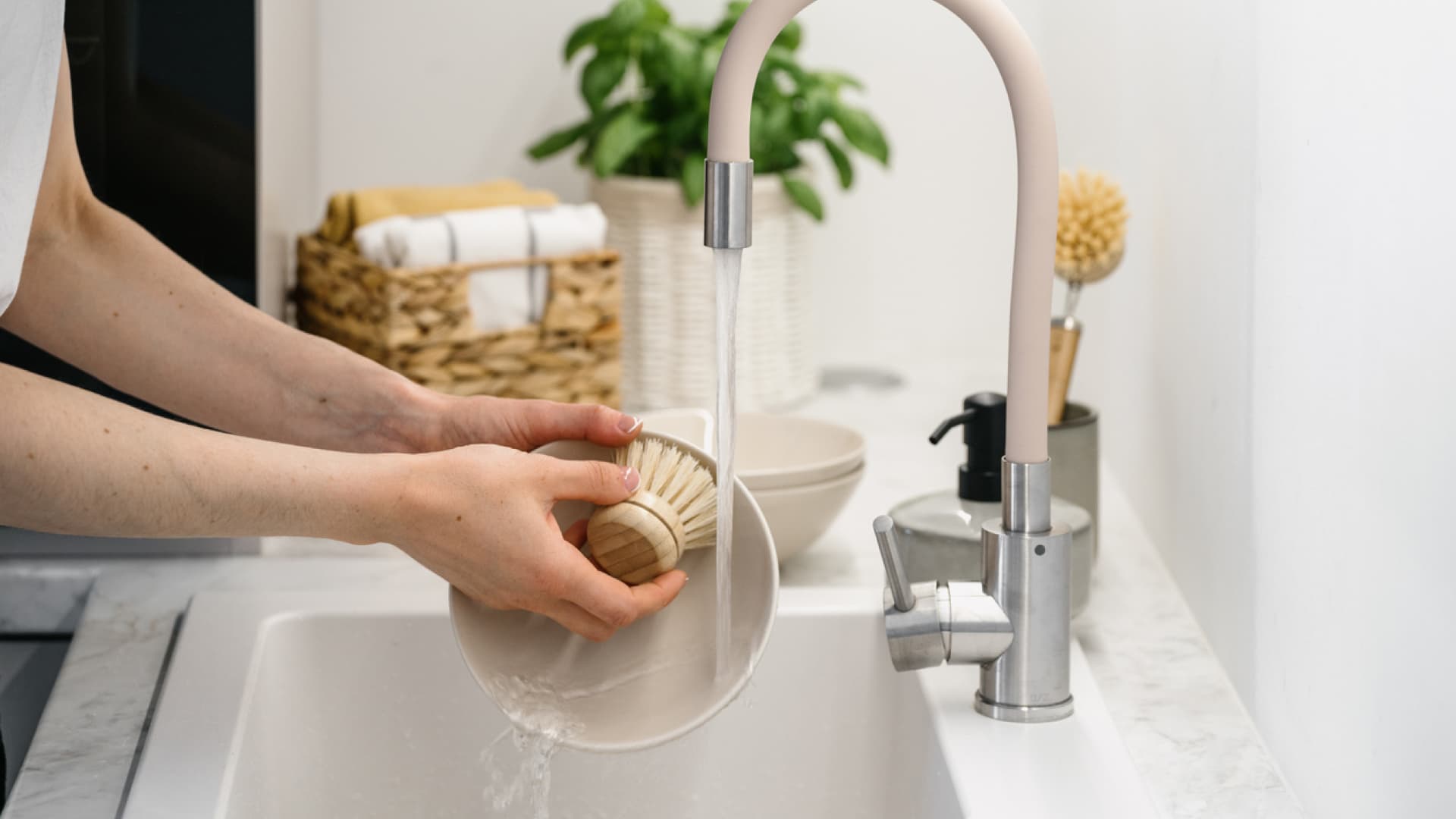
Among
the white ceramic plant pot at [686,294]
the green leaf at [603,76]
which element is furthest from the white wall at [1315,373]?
the green leaf at [603,76]

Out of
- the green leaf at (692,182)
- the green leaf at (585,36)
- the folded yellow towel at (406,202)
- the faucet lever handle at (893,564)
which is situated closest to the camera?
the faucet lever handle at (893,564)

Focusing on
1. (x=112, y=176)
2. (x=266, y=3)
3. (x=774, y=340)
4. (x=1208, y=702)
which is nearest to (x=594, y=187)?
(x=774, y=340)

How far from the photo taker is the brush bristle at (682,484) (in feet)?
2.50

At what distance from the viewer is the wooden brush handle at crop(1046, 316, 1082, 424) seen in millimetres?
1001

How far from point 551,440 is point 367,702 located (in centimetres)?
23

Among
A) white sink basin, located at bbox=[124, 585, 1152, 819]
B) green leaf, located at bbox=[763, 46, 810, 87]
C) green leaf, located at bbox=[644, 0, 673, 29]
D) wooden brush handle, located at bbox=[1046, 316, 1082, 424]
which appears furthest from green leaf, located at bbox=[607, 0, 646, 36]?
white sink basin, located at bbox=[124, 585, 1152, 819]

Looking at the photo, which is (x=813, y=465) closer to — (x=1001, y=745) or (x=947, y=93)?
(x=1001, y=745)

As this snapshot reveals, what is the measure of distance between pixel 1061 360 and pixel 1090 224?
10cm

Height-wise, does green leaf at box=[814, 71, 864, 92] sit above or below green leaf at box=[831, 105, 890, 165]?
above

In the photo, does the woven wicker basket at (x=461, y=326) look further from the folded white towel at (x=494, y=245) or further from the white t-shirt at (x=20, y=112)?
the white t-shirt at (x=20, y=112)

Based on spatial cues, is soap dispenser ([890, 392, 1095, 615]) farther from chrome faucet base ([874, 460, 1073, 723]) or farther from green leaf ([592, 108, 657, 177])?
green leaf ([592, 108, 657, 177])

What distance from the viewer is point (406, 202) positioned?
49.8 inches

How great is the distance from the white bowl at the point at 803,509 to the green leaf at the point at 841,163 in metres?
0.56

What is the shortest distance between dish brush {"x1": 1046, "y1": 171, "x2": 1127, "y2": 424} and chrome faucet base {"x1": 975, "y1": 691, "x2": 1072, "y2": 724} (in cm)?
30
